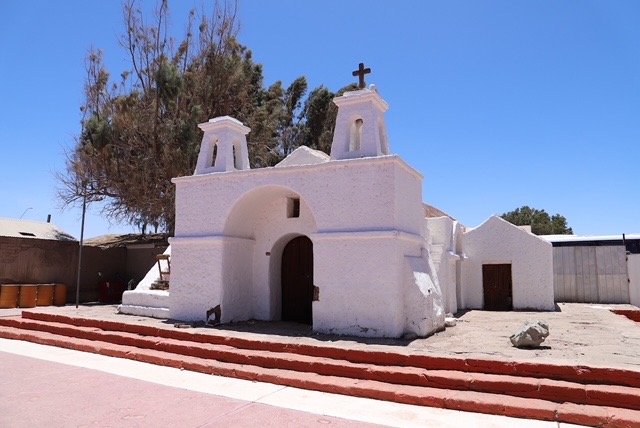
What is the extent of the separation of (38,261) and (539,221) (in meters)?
40.7

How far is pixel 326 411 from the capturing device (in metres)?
5.45

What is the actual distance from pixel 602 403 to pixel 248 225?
8007mm

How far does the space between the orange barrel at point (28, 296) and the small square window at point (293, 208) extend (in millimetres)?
10429

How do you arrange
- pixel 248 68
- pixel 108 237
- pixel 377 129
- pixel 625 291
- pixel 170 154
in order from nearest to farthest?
1. pixel 377 129
2. pixel 625 291
3. pixel 170 154
4. pixel 248 68
5. pixel 108 237

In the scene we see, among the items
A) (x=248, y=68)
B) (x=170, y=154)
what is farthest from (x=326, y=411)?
(x=248, y=68)

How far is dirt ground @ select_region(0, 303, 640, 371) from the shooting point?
6.46 m

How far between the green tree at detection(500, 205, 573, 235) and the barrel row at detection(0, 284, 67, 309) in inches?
1479

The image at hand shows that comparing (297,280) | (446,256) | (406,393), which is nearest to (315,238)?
(297,280)

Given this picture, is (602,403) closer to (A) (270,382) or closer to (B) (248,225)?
(A) (270,382)

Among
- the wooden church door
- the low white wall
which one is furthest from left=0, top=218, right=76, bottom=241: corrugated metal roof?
the wooden church door

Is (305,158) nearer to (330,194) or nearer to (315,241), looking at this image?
(330,194)

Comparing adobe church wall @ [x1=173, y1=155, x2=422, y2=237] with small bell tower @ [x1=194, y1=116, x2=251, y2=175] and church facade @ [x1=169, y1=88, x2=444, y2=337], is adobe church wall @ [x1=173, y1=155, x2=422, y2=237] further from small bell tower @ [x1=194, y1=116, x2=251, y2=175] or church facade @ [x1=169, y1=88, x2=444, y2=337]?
small bell tower @ [x1=194, y1=116, x2=251, y2=175]

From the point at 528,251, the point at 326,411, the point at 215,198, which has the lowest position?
the point at 326,411

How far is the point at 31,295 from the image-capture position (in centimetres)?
1536
